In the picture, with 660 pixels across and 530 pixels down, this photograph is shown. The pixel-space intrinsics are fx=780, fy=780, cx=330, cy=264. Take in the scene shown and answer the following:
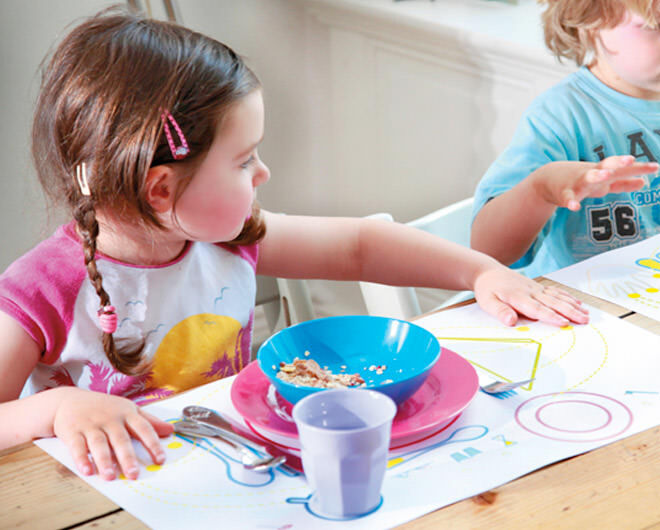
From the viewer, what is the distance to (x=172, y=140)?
0.88 metres

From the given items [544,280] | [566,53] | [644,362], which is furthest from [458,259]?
[566,53]

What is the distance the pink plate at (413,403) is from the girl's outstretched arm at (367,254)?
0.30m

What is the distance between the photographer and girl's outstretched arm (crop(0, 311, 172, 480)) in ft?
2.20

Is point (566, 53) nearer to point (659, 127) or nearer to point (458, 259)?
point (659, 127)

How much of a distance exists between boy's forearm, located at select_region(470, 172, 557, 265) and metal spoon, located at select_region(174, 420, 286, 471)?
699 millimetres

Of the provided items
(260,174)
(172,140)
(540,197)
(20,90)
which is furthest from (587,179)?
(20,90)

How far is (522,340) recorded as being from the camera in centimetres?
88

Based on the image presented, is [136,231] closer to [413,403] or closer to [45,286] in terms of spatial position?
[45,286]

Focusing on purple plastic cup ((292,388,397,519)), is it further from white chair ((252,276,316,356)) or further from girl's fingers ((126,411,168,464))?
white chair ((252,276,316,356))

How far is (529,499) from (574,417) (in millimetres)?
141

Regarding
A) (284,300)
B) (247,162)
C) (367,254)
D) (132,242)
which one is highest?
(247,162)

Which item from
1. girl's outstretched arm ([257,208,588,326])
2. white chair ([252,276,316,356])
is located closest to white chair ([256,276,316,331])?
white chair ([252,276,316,356])

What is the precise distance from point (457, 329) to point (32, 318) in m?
0.49

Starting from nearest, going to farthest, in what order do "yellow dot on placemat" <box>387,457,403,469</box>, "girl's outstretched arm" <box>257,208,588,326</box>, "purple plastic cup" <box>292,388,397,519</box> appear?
1. "purple plastic cup" <box>292,388,397,519</box>
2. "yellow dot on placemat" <box>387,457,403,469</box>
3. "girl's outstretched arm" <box>257,208,588,326</box>
